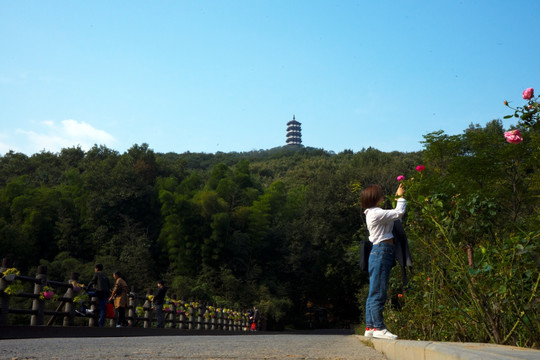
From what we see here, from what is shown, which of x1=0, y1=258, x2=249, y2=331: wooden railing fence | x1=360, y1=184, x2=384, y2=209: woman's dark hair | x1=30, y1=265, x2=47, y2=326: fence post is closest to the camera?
x1=360, y1=184, x2=384, y2=209: woman's dark hair

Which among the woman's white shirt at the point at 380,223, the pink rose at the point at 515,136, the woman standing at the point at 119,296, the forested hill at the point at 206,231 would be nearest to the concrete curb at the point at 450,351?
the woman's white shirt at the point at 380,223

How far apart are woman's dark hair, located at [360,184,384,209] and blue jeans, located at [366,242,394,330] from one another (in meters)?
0.38

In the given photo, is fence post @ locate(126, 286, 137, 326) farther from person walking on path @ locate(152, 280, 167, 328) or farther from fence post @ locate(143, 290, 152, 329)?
person walking on path @ locate(152, 280, 167, 328)

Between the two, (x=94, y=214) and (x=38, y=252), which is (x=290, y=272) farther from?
(x=38, y=252)

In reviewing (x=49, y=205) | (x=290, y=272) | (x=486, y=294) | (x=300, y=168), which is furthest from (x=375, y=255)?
(x=300, y=168)

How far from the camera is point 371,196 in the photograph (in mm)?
5035

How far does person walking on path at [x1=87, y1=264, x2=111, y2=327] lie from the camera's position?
467 inches

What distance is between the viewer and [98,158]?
2381 inches

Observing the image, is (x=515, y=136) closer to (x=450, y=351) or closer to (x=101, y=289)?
(x=450, y=351)

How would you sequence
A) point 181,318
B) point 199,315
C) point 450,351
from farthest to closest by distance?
point 199,315
point 181,318
point 450,351

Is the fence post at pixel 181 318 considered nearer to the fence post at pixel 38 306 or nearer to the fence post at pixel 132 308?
the fence post at pixel 132 308

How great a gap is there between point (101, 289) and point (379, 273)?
8394 mm

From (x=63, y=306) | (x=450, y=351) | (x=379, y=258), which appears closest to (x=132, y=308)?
(x=63, y=306)

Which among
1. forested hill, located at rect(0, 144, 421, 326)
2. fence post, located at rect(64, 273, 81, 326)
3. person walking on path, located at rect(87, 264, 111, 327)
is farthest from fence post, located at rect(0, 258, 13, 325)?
forested hill, located at rect(0, 144, 421, 326)
